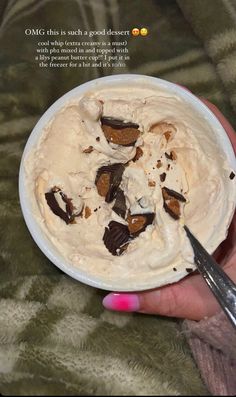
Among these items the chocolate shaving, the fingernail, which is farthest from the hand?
the chocolate shaving

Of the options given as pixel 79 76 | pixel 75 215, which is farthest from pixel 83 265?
pixel 79 76

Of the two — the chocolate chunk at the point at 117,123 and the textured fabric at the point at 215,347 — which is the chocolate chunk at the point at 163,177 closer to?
the chocolate chunk at the point at 117,123

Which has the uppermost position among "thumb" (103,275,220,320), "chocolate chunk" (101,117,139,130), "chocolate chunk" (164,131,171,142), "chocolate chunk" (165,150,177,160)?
"chocolate chunk" (101,117,139,130)

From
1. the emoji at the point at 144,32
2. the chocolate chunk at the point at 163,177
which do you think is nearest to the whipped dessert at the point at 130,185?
the chocolate chunk at the point at 163,177

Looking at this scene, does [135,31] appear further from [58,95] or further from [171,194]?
[171,194]

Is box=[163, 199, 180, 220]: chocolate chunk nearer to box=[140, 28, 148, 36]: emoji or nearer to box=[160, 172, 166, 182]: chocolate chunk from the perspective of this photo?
box=[160, 172, 166, 182]: chocolate chunk

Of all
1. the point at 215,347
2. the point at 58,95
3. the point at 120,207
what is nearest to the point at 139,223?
the point at 120,207

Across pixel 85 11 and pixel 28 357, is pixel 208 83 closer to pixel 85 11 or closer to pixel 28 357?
pixel 85 11
